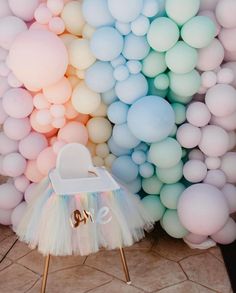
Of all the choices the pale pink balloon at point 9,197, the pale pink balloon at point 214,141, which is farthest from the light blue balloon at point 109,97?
the pale pink balloon at point 9,197

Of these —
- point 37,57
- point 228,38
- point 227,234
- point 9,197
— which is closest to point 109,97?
point 37,57

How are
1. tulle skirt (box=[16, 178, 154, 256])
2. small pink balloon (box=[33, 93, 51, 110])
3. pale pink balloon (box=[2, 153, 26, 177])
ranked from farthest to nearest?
→ pale pink balloon (box=[2, 153, 26, 177])
small pink balloon (box=[33, 93, 51, 110])
tulle skirt (box=[16, 178, 154, 256])

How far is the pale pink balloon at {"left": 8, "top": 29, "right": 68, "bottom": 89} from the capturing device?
2012 millimetres

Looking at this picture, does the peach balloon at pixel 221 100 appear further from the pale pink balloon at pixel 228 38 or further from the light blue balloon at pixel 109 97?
the light blue balloon at pixel 109 97

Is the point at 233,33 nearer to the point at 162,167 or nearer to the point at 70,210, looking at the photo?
the point at 162,167

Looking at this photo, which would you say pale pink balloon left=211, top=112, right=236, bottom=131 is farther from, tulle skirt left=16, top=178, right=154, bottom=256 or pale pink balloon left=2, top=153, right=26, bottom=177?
pale pink balloon left=2, top=153, right=26, bottom=177

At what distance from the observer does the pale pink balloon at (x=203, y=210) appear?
2105 millimetres

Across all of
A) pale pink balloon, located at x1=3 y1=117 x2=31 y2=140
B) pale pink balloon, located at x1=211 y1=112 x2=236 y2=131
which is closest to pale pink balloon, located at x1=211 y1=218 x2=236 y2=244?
pale pink balloon, located at x1=211 y1=112 x2=236 y2=131

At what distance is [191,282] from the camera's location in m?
2.13

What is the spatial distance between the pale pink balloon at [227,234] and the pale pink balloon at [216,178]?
22cm

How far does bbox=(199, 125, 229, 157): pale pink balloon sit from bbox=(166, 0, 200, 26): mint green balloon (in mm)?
557

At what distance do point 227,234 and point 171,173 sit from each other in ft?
1.46

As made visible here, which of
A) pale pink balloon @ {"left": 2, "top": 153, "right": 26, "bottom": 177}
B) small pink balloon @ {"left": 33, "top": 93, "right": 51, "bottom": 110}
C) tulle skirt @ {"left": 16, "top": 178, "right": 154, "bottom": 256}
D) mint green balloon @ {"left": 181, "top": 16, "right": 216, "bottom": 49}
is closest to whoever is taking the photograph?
tulle skirt @ {"left": 16, "top": 178, "right": 154, "bottom": 256}

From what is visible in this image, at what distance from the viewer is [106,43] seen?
79.8 inches
